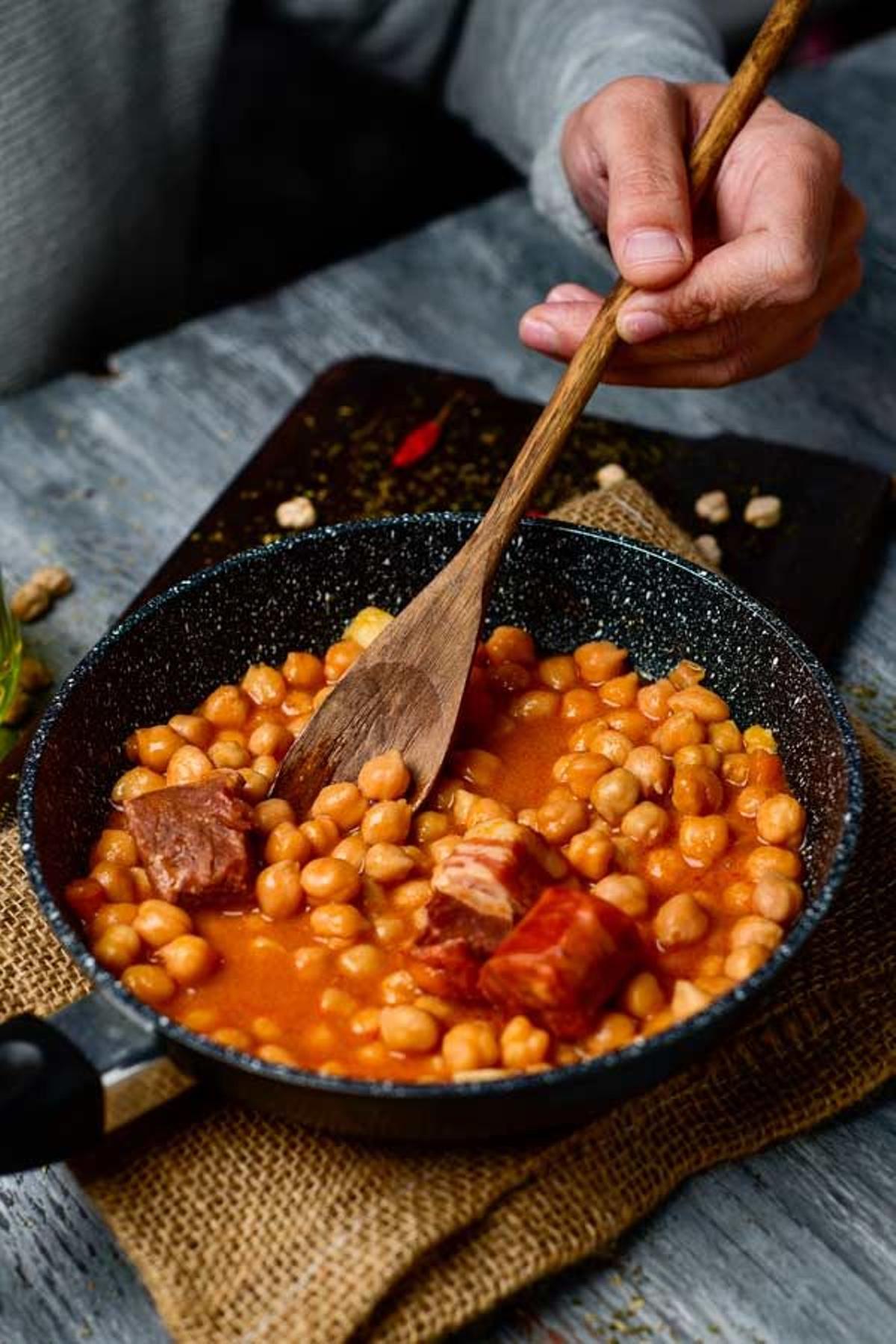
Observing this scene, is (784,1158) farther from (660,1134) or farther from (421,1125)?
(421,1125)

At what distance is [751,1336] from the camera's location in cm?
169

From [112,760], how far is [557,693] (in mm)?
625

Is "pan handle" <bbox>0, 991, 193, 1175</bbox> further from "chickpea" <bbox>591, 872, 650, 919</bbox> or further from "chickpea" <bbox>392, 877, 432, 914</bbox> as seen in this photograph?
"chickpea" <bbox>591, 872, 650, 919</bbox>

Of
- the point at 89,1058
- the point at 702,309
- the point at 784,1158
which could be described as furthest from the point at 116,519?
the point at 784,1158

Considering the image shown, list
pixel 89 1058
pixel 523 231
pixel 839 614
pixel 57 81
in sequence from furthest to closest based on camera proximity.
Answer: pixel 523 231 → pixel 57 81 → pixel 839 614 → pixel 89 1058

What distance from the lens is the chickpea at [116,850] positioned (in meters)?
1.95

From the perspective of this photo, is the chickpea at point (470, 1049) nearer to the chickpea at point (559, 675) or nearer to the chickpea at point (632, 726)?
the chickpea at point (632, 726)

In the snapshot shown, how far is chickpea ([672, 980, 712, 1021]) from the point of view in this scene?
5.51 feet

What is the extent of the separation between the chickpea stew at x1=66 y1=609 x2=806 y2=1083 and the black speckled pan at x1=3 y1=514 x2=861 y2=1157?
0.04m

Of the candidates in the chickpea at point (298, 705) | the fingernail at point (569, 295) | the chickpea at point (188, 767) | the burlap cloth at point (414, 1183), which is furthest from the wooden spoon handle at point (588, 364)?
the burlap cloth at point (414, 1183)

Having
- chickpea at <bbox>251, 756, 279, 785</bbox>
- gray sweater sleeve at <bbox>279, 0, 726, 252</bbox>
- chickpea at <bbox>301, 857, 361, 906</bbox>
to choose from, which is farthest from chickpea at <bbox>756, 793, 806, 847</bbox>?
gray sweater sleeve at <bbox>279, 0, 726, 252</bbox>

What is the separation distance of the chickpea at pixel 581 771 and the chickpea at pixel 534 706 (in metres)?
0.12

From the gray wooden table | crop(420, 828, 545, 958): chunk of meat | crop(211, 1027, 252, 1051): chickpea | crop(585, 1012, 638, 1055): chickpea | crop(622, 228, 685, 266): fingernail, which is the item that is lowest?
the gray wooden table

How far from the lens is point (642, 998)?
172 centimetres
